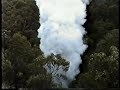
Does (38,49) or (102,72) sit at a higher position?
(38,49)

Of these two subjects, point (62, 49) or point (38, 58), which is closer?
point (38, 58)

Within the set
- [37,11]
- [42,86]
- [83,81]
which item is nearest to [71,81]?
[83,81]

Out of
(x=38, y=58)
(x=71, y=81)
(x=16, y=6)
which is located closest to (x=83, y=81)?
(x=71, y=81)

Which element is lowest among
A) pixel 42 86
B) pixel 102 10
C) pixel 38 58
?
pixel 42 86

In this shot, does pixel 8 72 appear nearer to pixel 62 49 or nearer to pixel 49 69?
pixel 49 69

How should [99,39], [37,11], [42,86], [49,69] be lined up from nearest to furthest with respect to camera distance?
1. [42,86]
2. [49,69]
3. [99,39]
4. [37,11]

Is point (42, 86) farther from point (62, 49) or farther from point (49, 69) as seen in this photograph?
point (62, 49)

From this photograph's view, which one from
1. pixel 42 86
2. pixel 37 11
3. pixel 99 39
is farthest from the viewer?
pixel 37 11

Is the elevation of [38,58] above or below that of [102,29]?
below

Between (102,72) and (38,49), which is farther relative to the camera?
(38,49)
